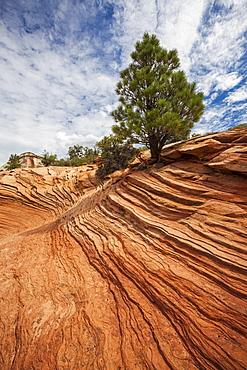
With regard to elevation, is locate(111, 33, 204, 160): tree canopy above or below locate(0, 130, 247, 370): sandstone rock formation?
above

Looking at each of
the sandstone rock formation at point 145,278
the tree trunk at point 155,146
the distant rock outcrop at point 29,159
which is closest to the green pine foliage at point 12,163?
the distant rock outcrop at point 29,159

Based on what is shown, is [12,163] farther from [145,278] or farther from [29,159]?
[145,278]

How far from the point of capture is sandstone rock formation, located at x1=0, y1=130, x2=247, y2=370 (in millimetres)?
3018

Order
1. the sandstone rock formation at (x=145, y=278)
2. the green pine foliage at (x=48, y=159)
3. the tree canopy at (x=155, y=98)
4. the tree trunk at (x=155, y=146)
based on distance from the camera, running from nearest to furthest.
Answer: the sandstone rock formation at (x=145, y=278) → the tree canopy at (x=155, y=98) → the tree trunk at (x=155, y=146) → the green pine foliage at (x=48, y=159)

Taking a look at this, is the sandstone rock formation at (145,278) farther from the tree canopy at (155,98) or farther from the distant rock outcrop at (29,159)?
the distant rock outcrop at (29,159)

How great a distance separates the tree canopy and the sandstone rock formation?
209 centimetres

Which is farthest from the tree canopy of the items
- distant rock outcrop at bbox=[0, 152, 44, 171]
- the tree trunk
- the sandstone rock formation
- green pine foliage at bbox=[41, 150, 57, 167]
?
distant rock outcrop at bbox=[0, 152, 44, 171]

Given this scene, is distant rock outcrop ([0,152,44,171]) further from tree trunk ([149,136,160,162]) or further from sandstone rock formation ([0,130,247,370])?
tree trunk ([149,136,160,162])

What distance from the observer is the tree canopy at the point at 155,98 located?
865cm

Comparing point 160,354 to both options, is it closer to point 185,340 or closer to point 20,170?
point 185,340

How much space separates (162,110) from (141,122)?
133cm

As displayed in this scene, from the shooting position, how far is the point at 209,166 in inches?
276

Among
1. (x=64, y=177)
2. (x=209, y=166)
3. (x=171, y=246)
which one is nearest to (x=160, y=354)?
(x=171, y=246)

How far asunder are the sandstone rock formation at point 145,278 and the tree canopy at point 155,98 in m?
2.09
